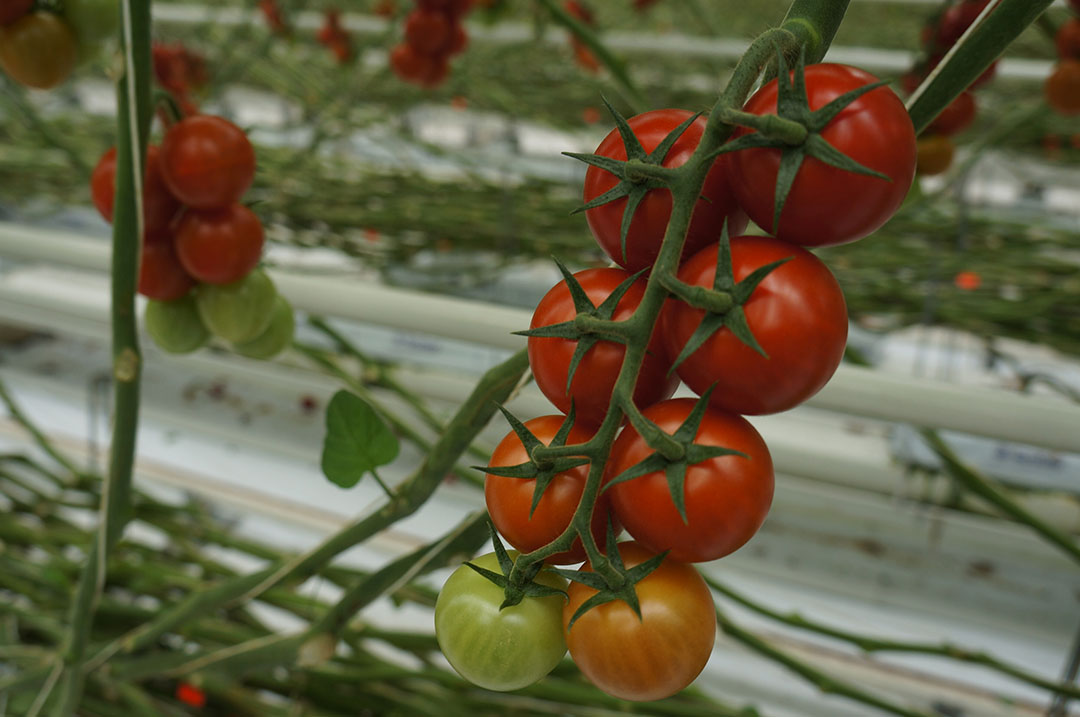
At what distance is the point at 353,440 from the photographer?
0.22m

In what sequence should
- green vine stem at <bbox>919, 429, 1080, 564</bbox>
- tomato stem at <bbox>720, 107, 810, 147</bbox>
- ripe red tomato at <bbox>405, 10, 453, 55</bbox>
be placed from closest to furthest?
tomato stem at <bbox>720, 107, 810, 147</bbox> → green vine stem at <bbox>919, 429, 1080, 564</bbox> → ripe red tomato at <bbox>405, 10, 453, 55</bbox>

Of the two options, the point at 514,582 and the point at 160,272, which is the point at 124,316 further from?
the point at 514,582

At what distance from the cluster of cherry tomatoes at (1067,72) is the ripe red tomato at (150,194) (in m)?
0.56

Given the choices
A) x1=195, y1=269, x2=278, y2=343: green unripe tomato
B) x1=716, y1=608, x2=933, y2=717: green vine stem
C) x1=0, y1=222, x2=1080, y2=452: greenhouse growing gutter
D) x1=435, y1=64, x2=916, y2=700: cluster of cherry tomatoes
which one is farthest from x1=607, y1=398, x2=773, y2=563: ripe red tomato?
x1=716, y1=608, x2=933, y2=717: green vine stem

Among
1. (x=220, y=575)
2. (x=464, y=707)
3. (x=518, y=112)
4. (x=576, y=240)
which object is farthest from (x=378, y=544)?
(x=518, y=112)

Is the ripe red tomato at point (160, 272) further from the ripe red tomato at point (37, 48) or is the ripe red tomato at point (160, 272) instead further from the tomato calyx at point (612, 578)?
the tomato calyx at point (612, 578)

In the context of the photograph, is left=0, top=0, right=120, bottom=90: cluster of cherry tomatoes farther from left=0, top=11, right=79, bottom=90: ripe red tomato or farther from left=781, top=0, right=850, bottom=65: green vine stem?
left=781, top=0, right=850, bottom=65: green vine stem

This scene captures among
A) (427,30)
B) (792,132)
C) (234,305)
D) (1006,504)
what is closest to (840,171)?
(792,132)

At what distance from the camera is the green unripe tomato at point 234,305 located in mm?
313

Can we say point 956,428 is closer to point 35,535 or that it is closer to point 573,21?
point 573,21

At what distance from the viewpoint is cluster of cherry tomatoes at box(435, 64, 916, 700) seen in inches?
4.8

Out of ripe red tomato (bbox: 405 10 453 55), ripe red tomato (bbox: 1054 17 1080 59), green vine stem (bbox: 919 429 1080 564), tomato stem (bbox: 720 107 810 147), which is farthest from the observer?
ripe red tomato (bbox: 405 10 453 55)

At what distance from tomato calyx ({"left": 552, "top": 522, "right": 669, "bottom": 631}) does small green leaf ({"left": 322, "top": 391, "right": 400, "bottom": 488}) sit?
94mm

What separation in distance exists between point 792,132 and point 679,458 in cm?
5
